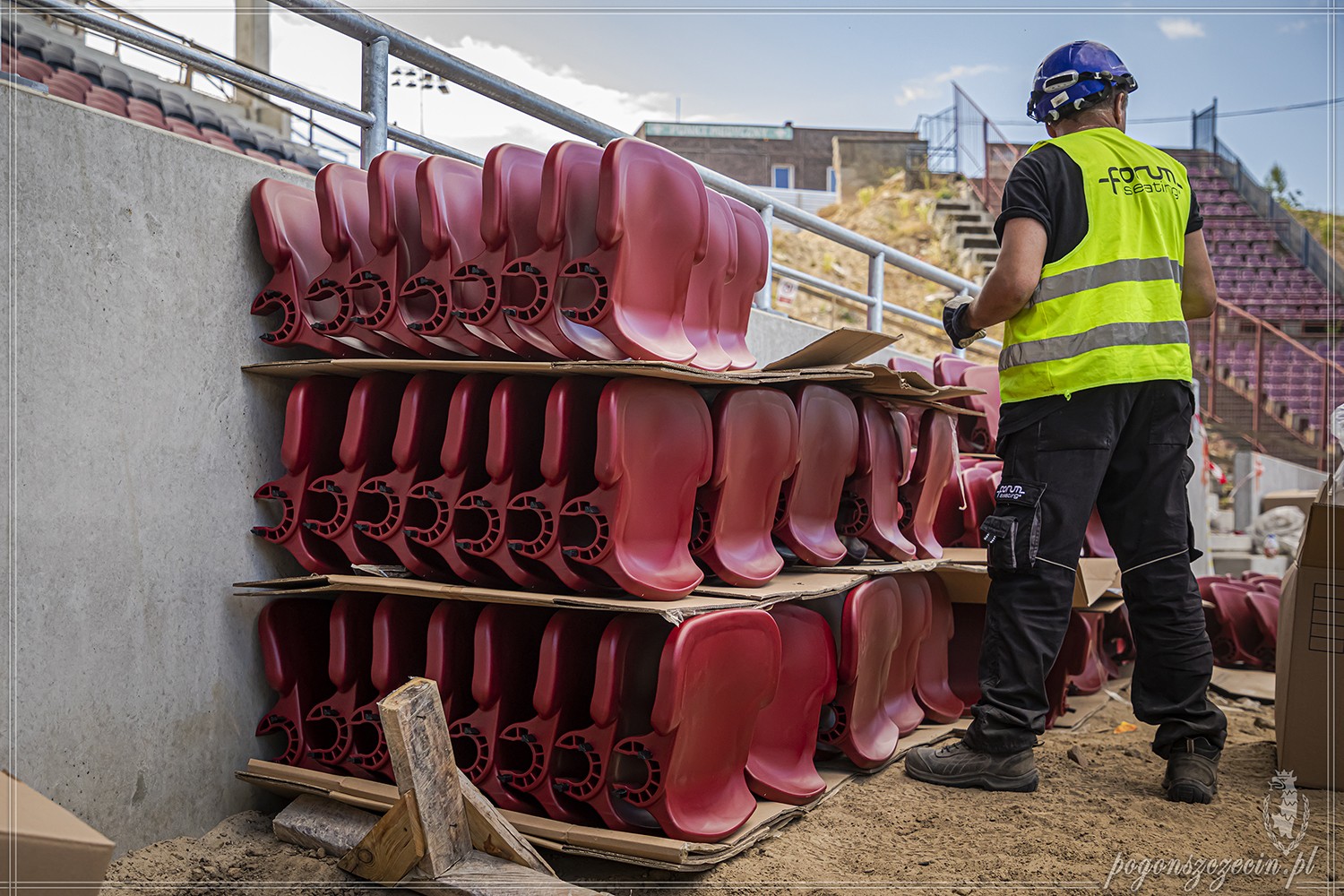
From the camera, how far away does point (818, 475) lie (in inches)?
124

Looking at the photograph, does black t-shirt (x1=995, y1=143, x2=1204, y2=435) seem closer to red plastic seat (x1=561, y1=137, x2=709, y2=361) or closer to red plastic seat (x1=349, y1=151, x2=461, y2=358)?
red plastic seat (x1=561, y1=137, x2=709, y2=361)

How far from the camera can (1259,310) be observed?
2438 cm

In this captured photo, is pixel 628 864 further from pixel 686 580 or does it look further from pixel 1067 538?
pixel 1067 538

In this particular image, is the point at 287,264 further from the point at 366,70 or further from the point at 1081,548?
Answer: the point at 1081,548

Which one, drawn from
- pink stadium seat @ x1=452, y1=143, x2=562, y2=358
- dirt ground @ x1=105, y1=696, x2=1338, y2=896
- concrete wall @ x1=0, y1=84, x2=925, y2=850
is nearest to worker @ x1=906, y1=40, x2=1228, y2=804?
dirt ground @ x1=105, y1=696, x2=1338, y2=896

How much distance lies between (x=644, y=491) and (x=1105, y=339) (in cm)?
128

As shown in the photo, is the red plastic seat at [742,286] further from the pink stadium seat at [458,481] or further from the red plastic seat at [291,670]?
the red plastic seat at [291,670]

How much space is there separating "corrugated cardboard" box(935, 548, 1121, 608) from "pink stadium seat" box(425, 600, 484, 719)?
1681 millimetres

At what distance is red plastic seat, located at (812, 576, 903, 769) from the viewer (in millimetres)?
2963

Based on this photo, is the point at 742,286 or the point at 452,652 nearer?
the point at 452,652

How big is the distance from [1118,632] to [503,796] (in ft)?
12.0

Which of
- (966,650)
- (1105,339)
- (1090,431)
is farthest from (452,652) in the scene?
(966,650)

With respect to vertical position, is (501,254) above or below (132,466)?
above

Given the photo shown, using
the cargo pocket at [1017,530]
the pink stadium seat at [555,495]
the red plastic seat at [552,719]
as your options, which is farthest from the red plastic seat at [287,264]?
the cargo pocket at [1017,530]
